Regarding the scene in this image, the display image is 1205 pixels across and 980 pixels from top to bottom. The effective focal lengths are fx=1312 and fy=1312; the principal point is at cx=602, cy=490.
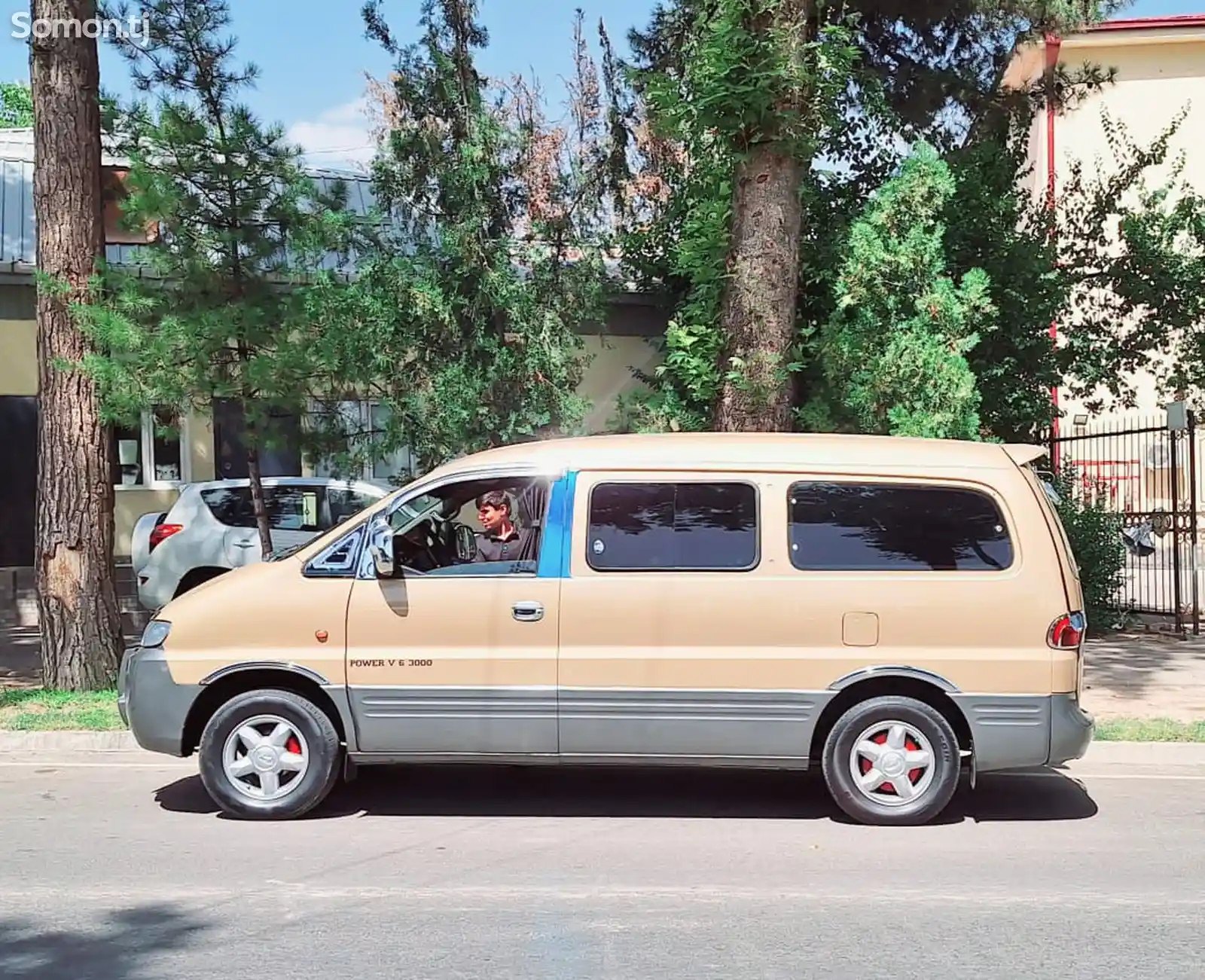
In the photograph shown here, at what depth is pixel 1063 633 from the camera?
22.4 feet

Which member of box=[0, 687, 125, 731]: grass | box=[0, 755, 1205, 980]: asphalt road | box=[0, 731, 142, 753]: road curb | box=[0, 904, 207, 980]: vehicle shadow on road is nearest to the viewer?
box=[0, 904, 207, 980]: vehicle shadow on road

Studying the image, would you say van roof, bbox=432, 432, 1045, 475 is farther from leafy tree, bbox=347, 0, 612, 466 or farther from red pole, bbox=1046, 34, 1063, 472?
red pole, bbox=1046, 34, 1063, 472

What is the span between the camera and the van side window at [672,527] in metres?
6.96

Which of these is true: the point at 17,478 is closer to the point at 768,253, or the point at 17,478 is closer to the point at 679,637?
the point at 768,253

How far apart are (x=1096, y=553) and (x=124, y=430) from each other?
39.1 ft

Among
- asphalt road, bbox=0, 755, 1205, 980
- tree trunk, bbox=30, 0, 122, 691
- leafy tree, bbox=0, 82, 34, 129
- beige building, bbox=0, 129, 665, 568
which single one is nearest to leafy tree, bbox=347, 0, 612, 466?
beige building, bbox=0, 129, 665, 568

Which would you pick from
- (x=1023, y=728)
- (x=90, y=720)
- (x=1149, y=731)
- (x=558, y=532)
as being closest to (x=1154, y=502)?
(x=1149, y=731)

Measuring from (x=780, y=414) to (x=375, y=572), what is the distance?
6053 mm

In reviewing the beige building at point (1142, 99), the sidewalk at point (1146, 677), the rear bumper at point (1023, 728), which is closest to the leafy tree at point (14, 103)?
the beige building at point (1142, 99)

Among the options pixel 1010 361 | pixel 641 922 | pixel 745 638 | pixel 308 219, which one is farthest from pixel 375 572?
pixel 1010 361

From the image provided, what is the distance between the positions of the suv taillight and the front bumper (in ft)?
23.2

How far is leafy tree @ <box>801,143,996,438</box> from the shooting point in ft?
40.9

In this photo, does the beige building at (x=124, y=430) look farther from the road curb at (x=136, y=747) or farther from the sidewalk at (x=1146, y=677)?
the road curb at (x=136, y=747)

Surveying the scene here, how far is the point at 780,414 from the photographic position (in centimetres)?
1223
